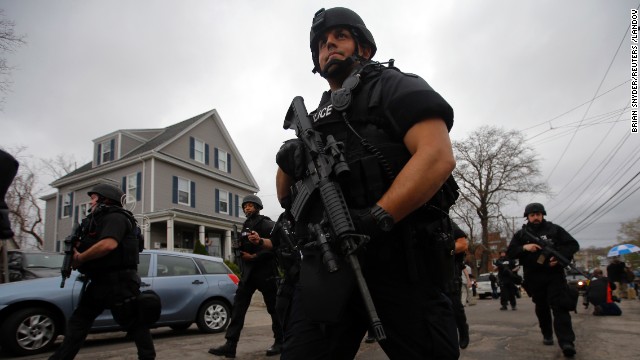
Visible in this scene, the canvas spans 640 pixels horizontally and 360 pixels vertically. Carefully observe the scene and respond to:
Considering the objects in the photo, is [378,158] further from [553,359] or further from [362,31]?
[553,359]

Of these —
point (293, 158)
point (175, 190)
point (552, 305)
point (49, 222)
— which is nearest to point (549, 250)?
point (552, 305)

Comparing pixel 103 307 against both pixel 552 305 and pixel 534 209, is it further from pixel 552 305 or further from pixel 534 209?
pixel 534 209

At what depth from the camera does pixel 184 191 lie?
73.8ft

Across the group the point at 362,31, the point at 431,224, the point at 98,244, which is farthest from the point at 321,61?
the point at 98,244

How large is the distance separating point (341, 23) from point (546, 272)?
4.68 m

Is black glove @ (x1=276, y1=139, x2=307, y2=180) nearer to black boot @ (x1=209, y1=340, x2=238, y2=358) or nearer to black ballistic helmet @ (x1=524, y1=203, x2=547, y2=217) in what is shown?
black boot @ (x1=209, y1=340, x2=238, y2=358)

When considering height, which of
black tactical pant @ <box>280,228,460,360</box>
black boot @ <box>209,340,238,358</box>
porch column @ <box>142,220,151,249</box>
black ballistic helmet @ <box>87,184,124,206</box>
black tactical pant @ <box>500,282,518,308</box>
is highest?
porch column @ <box>142,220,151,249</box>

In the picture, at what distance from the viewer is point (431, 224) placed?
1.75m

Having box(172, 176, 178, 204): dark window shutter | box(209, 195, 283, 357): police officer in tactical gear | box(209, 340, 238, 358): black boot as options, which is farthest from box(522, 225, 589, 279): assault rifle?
box(172, 176, 178, 204): dark window shutter

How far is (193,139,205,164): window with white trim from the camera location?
23875 mm

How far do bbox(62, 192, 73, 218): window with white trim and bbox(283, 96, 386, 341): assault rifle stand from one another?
2566 cm

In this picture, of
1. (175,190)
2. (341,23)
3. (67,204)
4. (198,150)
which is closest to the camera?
(341,23)

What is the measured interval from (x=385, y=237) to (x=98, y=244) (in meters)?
3.03

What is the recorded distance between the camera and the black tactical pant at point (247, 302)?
4.90 meters
